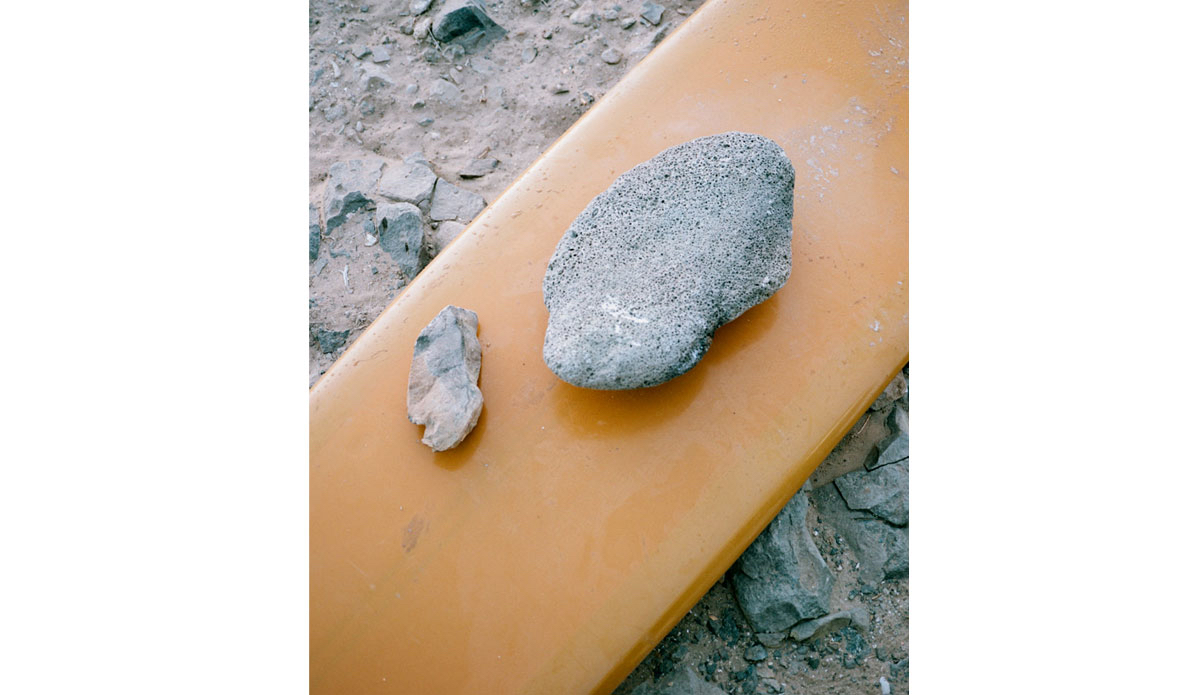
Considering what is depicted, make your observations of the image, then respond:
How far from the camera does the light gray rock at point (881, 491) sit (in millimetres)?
1470

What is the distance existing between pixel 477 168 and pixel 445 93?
29 cm

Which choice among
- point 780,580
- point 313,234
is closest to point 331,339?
point 313,234

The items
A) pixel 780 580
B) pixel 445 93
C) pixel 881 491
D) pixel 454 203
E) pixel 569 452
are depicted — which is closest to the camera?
pixel 569 452

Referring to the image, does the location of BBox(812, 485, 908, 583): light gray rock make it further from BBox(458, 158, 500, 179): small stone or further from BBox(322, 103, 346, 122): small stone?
BBox(322, 103, 346, 122): small stone

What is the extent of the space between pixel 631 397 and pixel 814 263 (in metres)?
0.41

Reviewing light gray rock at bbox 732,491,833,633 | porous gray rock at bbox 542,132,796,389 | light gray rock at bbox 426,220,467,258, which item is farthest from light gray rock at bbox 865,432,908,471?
light gray rock at bbox 426,220,467,258

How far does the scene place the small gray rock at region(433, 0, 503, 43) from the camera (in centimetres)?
209

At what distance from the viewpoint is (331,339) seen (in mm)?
1742

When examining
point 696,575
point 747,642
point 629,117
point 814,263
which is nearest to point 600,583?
point 696,575

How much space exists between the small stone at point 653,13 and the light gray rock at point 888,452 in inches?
54.7

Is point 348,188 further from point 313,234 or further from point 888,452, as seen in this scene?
point 888,452

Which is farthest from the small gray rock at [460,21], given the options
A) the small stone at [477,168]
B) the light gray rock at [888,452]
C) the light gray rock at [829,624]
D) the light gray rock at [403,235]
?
the light gray rock at [829,624]

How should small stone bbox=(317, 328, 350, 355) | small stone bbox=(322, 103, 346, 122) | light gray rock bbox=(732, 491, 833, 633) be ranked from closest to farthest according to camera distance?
light gray rock bbox=(732, 491, 833, 633) < small stone bbox=(317, 328, 350, 355) < small stone bbox=(322, 103, 346, 122)

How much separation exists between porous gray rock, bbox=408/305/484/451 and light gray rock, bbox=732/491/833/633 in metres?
0.64
